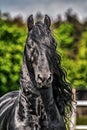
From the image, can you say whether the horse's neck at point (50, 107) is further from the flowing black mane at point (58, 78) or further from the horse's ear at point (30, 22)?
the horse's ear at point (30, 22)

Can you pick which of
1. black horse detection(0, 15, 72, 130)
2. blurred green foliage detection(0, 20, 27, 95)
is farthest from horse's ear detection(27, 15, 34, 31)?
blurred green foliage detection(0, 20, 27, 95)

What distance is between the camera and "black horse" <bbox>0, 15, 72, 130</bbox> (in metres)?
5.96

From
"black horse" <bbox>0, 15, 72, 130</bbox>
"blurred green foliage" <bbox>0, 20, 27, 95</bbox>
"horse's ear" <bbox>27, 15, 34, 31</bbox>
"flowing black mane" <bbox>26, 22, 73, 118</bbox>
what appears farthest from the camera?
"blurred green foliage" <bbox>0, 20, 27, 95</bbox>

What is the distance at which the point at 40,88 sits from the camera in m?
6.09

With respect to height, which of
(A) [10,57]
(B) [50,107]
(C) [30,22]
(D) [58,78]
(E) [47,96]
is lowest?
(B) [50,107]

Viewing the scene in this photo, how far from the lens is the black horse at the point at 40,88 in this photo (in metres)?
5.96

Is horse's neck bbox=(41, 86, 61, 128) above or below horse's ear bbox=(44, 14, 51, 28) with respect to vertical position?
below

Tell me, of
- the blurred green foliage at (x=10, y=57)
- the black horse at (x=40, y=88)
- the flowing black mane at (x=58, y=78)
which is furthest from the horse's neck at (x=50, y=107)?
the blurred green foliage at (x=10, y=57)

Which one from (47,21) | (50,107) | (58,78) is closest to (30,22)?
(47,21)

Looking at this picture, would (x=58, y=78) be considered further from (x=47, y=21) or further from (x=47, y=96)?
(x=47, y=21)

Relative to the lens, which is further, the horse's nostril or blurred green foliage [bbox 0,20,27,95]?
blurred green foliage [bbox 0,20,27,95]

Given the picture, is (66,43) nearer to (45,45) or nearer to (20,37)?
(20,37)

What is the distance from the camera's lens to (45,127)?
635 centimetres

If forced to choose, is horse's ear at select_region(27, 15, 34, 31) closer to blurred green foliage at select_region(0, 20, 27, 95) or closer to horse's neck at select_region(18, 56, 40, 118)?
horse's neck at select_region(18, 56, 40, 118)
